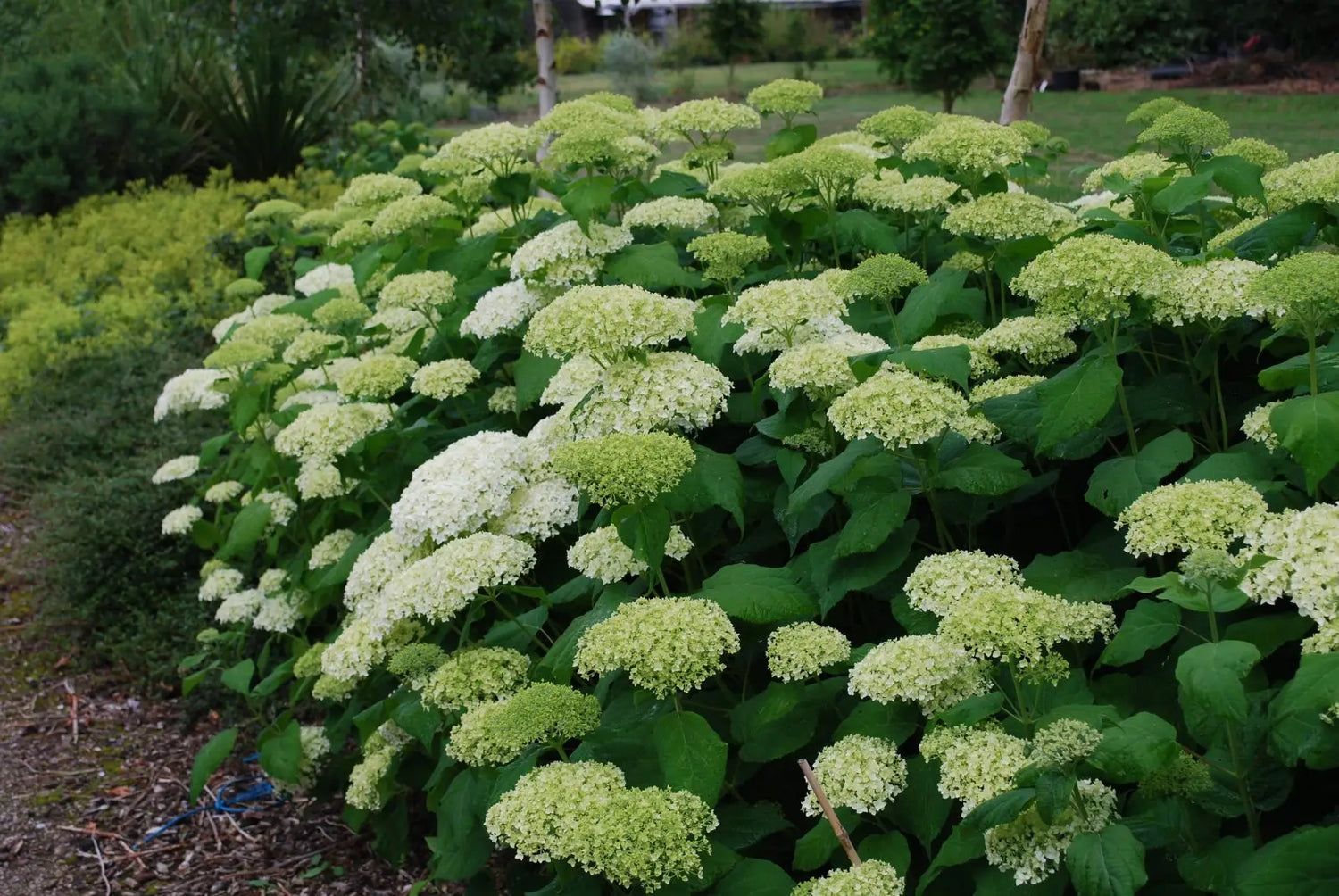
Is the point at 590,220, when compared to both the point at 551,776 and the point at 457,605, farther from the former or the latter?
the point at 551,776

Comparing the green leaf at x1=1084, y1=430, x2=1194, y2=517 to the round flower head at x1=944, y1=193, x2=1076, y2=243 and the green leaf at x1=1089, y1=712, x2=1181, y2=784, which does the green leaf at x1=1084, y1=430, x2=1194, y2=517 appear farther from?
the round flower head at x1=944, y1=193, x2=1076, y2=243

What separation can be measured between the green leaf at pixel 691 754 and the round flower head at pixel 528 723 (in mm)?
137

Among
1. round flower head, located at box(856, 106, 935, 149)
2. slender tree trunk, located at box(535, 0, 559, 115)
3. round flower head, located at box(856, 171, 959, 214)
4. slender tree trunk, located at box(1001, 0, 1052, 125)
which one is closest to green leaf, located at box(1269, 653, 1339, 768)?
round flower head, located at box(856, 171, 959, 214)

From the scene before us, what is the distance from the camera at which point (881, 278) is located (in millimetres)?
2846

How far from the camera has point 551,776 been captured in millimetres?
2121

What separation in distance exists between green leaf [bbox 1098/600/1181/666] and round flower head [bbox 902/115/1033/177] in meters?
1.49

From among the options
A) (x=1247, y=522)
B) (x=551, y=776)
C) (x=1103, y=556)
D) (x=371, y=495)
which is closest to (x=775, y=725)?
(x=551, y=776)

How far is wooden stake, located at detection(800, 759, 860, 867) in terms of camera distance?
191cm

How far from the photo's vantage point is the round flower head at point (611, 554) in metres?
2.54

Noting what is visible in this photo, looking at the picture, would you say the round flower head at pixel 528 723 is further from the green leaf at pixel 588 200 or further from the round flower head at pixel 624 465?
the green leaf at pixel 588 200

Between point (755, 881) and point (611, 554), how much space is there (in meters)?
0.70

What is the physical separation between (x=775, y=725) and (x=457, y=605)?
0.68m

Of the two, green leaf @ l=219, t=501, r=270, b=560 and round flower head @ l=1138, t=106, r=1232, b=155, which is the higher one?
round flower head @ l=1138, t=106, r=1232, b=155

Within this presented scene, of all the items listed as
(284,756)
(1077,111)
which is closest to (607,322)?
(284,756)
